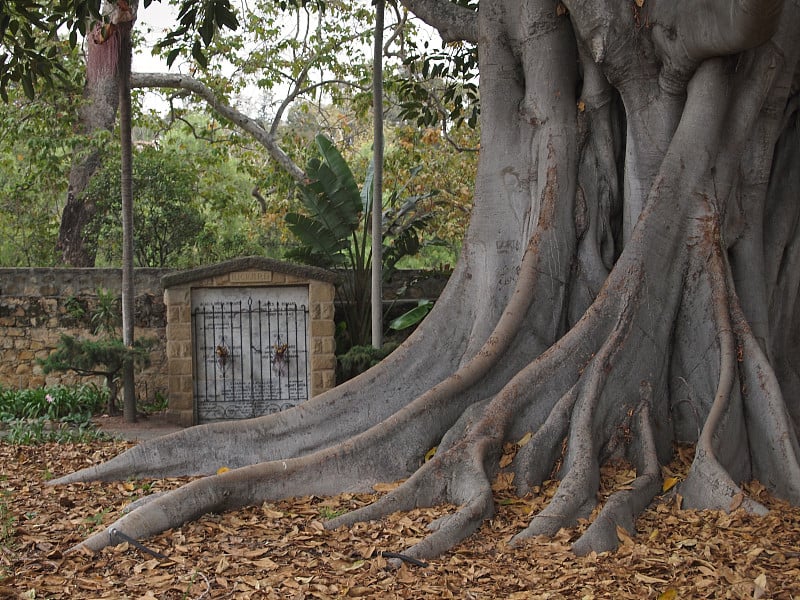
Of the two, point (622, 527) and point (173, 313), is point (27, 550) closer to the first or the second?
point (622, 527)

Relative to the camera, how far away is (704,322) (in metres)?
6.73

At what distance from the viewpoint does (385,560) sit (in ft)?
16.1

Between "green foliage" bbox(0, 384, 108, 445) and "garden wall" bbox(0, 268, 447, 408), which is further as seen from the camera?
"garden wall" bbox(0, 268, 447, 408)

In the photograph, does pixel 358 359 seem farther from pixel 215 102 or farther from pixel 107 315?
pixel 215 102

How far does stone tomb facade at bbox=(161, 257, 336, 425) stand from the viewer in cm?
1238

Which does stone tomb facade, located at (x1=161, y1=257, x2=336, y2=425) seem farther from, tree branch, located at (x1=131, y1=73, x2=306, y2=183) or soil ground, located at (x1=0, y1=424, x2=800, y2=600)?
soil ground, located at (x1=0, y1=424, x2=800, y2=600)

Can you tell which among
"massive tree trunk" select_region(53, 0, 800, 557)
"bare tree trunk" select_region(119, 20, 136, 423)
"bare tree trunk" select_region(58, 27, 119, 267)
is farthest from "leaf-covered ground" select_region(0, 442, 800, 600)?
"bare tree trunk" select_region(58, 27, 119, 267)

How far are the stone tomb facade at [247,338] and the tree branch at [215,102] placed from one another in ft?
19.8

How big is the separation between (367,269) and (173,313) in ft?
10.5

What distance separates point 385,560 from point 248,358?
26.8 feet

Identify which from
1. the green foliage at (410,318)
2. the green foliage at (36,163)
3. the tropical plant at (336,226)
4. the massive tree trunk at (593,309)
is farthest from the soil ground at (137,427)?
the green foliage at (36,163)

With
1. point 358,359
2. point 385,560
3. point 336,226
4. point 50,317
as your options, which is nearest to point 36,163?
point 50,317

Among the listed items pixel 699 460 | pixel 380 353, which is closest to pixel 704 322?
pixel 699 460

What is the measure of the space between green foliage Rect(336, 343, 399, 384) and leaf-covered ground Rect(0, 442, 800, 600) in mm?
6262
